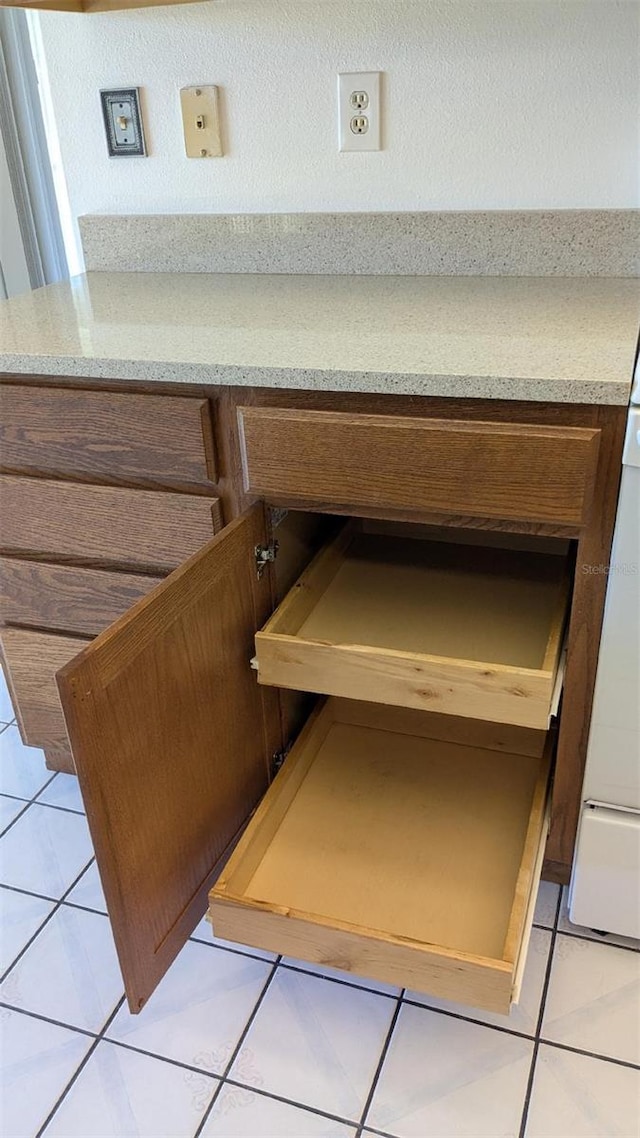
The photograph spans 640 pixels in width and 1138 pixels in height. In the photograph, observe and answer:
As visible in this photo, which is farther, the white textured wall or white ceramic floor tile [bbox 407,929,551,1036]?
the white textured wall

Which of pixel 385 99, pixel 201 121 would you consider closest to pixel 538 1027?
pixel 385 99

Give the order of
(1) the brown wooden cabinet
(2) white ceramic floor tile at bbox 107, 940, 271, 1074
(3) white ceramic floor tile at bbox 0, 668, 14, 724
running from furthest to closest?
(3) white ceramic floor tile at bbox 0, 668, 14, 724
(2) white ceramic floor tile at bbox 107, 940, 271, 1074
(1) the brown wooden cabinet

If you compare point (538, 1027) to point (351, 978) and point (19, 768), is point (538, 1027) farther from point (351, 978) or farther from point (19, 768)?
point (19, 768)

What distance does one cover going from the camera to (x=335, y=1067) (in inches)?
43.0

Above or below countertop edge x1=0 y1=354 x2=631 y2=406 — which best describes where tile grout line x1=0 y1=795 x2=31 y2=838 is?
below

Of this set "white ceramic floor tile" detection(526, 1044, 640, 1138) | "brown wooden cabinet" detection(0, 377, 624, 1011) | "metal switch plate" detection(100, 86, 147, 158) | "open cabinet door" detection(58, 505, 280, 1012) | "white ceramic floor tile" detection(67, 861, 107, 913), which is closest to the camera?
"open cabinet door" detection(58, 505, 280, 1012)

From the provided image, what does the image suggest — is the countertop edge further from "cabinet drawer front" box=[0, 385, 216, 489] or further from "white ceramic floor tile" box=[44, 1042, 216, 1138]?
"white ceramic floor tile" box=[44, 1042, 216, 1138]

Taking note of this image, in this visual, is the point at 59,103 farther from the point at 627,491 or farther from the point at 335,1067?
the point at 335,1067

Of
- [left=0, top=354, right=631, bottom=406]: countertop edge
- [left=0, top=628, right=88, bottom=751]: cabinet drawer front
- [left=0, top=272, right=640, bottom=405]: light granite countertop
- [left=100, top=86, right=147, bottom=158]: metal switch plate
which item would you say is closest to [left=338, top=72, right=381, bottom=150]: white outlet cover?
[left=0, top=272, right=640, bottom=405]: light granite countertop

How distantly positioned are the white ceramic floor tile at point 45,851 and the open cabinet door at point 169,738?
408 mm

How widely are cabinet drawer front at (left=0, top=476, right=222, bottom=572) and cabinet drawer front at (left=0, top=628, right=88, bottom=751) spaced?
0.52 ft

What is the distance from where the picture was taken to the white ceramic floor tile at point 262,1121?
102 centimetres

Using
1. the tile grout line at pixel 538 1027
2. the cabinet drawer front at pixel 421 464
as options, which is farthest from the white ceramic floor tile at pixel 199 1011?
the cabinet drawer front at pixel 421 464

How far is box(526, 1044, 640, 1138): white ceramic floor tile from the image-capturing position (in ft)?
3.34
